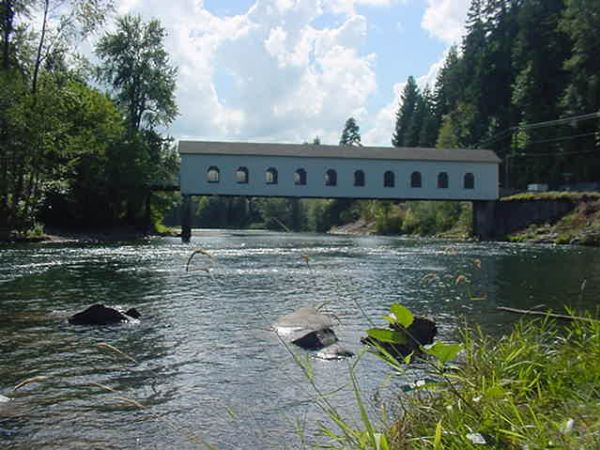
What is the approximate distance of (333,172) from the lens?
38594 millimetres

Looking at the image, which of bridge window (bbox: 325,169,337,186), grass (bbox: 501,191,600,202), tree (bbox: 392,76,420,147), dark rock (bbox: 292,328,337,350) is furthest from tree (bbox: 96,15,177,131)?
tree (bbox: 392,76,420,147)

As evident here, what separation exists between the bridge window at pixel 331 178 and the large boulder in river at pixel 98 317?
30.4 m

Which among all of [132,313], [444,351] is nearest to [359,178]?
[132,313]

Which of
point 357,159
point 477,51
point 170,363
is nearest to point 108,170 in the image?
point 357,159

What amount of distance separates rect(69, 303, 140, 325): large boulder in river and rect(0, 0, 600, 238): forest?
4.13m

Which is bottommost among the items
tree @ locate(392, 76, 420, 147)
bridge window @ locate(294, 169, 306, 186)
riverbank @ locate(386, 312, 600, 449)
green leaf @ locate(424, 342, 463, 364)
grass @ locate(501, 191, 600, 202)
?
riverbank @ locate(386, 312, 600, 449)

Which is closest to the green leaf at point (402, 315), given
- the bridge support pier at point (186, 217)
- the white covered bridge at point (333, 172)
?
the white covered bridge at point (333, 172)

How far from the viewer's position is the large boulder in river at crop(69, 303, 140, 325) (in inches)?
323

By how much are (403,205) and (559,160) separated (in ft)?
65.4

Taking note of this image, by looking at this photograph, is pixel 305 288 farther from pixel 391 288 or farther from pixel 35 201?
pixel 35 201

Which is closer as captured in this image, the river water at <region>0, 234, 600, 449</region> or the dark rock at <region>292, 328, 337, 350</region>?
the river water at <region>0, 234, 600, 449</region>

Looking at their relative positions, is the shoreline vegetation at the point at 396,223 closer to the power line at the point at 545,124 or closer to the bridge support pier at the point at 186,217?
the bridge support pier at the point at 186,217

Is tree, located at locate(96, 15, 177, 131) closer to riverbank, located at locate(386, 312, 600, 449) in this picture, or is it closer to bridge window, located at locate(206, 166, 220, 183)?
bridge window, located at locate(206, 166, 220, 183)

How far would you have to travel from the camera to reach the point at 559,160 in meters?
44.1
